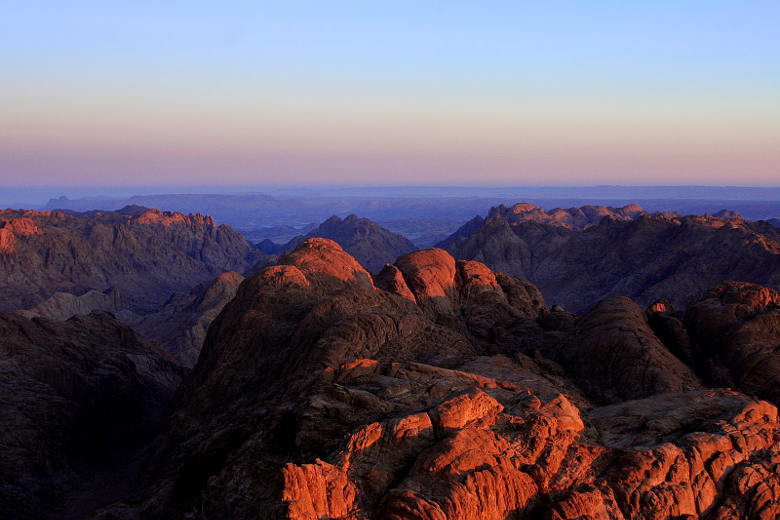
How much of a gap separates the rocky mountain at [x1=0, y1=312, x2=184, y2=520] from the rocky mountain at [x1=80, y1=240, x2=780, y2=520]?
Result: 277 inches

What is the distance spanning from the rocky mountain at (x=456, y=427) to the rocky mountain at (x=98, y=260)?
8807cm

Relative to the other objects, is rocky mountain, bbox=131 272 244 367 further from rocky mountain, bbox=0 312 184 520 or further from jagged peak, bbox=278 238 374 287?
jagged peak, bbox=278 238 374 287

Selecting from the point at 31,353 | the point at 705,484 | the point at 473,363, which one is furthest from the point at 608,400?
the point at 31,353

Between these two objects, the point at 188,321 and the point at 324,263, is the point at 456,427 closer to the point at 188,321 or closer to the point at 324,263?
the point at 324,263

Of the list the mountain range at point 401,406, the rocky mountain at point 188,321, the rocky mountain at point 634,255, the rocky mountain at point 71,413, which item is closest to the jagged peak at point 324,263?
the mountain range at point 401,406

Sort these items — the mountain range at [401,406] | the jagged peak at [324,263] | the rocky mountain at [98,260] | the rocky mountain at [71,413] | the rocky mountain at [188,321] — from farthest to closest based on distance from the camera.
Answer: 1. the rocky mountain at [98,260]
2. the rocky mountain at [188,321]
3. the jagged peak at [324,263]
4. the rocky mountain at [71,413]
5. the mountain range at [401,406]

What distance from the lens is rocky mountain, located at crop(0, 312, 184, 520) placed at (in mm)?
32219

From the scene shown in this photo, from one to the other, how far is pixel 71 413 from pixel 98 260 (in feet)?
415

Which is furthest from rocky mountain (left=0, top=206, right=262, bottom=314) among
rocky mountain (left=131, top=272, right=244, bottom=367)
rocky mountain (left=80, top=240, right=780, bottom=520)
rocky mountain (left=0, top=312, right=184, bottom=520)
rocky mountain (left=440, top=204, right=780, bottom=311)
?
rocky mountain (left=80, top=240, right=780, bottom=520)

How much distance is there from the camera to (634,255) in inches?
4535

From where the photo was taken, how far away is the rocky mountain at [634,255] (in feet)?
308

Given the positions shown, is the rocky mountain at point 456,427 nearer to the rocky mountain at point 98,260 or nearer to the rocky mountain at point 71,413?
the rocky mountain at point 71,413

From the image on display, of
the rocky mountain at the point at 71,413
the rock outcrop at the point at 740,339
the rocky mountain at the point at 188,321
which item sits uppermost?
the rock outcrop at the point at 740,339

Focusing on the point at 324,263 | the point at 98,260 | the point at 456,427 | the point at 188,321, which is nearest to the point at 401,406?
the point at 456,427
